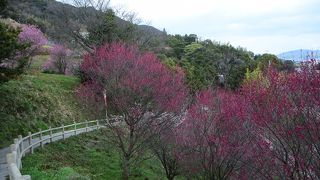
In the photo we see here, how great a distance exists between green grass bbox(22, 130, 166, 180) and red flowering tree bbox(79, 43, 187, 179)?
1.59 metres

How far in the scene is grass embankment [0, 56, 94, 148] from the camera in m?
25.9

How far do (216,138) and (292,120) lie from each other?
626 cm

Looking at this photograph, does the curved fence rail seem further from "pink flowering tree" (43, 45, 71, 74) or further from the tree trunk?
"pink flowering tree" (43, 45, 71, 74)

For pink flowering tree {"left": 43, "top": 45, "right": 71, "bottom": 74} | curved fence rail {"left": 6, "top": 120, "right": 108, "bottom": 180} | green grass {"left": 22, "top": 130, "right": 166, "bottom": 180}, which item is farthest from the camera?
pink flowering tree {"left": 43, "top": 45, "right": 71, "bottom": 74}

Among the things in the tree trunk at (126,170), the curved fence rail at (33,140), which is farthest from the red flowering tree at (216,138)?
the curved fence rail at (33,140)

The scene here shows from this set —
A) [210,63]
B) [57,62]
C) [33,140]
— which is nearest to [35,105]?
[33,140]

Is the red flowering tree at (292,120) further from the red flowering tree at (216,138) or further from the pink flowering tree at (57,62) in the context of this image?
the pink flowering tree at (57,62)

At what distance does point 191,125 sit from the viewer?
722 inches

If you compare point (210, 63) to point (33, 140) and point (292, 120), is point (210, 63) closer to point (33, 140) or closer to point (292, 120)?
point (33, 140)

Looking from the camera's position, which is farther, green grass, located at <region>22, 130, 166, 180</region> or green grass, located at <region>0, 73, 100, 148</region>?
green grass, located at <region>0, 73, 100, 148</region>

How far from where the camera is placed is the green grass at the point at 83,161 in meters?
16.8

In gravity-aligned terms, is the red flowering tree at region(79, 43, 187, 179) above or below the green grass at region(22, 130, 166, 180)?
above

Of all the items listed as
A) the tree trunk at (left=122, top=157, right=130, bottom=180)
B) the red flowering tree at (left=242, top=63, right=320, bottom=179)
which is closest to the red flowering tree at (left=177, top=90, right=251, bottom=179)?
the red flowering tree at (left=242, top=63, right=320, bottom=179)

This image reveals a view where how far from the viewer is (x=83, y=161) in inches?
879
